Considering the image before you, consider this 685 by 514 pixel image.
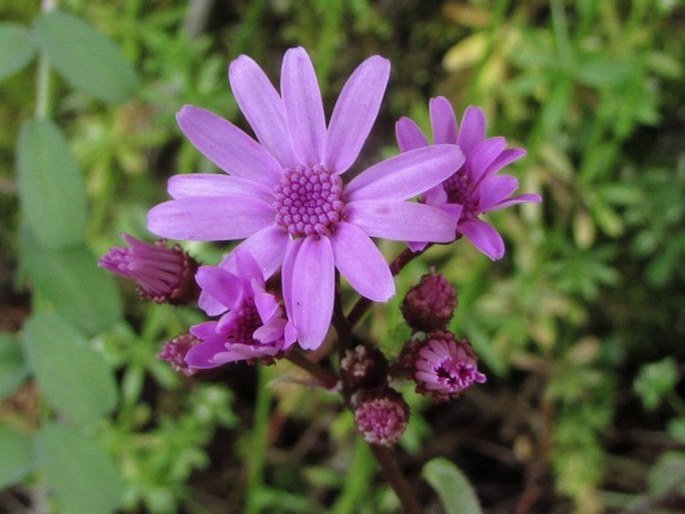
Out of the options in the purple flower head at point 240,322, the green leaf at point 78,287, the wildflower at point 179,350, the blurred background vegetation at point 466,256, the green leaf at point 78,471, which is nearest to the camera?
the purple flower head at point 240,322

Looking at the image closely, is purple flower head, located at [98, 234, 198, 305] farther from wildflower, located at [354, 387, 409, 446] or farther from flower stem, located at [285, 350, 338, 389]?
wildflower, located at [354, 387, 409, 446]

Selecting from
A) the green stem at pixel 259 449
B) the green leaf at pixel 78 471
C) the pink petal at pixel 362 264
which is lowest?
the green stem at pixel 259 449

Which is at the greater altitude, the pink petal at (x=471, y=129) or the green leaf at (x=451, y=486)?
the pink petal at (x=471, y=129)

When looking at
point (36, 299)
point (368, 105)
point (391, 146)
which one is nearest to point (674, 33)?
point (391, 146)

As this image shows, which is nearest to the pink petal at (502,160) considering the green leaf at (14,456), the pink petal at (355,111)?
the pink petal at (355,111)

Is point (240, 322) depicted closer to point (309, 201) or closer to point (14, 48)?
point (309, 201)

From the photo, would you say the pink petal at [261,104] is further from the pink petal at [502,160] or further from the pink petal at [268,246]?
the pink petal at [502,160]

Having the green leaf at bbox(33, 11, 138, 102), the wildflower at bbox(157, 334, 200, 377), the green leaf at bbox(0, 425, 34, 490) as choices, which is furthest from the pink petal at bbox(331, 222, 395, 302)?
the green leaf at bbox(0, 425, 34, 490)

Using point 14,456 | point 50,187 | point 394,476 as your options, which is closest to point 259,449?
point 14,456
